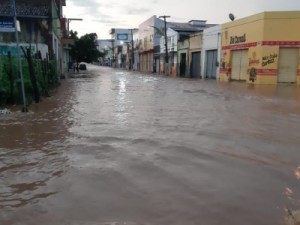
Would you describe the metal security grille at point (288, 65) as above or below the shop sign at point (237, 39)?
below

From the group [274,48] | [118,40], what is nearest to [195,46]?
[274,48]

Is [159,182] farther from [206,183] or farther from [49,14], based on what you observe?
[49,14]

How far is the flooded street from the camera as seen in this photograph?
421 cm

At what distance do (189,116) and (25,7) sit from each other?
19263 millimetres

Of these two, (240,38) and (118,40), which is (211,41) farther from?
(118,40)

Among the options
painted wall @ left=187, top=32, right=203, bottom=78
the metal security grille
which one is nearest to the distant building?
painted wall @ left=187, top=32, right=203, bottom=78

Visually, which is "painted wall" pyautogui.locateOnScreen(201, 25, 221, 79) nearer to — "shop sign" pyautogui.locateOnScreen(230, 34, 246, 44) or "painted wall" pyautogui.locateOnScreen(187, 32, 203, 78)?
"painted wall" pyautogui.locateOnScreen(187, 32, 203, 78)

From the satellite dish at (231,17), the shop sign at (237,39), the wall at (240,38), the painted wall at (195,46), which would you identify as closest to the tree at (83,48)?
the painted wall at (195,46)

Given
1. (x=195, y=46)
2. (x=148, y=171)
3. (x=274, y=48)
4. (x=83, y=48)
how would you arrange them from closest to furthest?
1. (x=148, y=171)
2. (x=274, y=48)
3. (x=195, y=46)
4. (x=83, y=48)

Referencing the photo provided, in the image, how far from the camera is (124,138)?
795 centimetres

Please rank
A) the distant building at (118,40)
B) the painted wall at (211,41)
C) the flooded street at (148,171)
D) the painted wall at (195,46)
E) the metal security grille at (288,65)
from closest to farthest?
the flooded street at (148,171)
the metal security grille at (288,65)
the painted wall at (211,41)
the painted wall at (195,46)
the distant building at (118,40)

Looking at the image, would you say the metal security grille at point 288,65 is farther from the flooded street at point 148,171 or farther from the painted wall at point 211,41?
the flooded street at point 148,171

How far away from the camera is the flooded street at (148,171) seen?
4.21 m

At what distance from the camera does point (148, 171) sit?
563 cm
